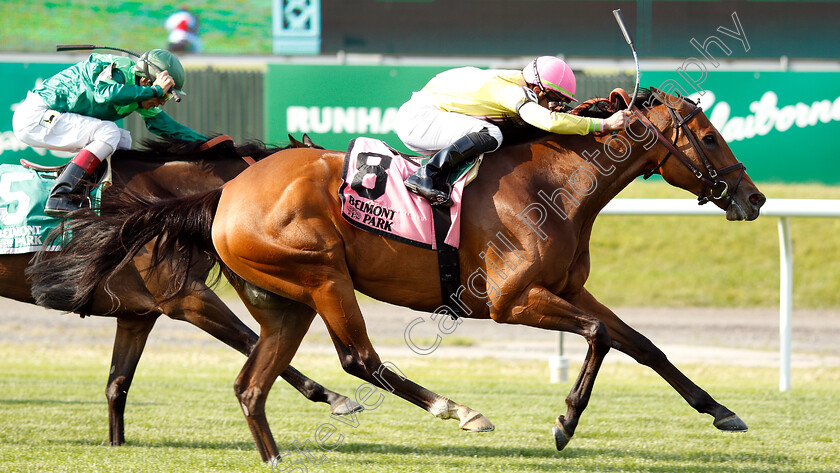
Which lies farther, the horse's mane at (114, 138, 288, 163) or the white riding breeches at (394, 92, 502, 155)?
the horse's mane at (114, 138, 288, 163)

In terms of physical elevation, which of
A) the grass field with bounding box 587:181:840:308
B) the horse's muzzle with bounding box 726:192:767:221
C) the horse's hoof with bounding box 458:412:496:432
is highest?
the horse's muzzle with bounding box 726:192:767:221

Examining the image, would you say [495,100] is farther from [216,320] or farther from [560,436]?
[216,320]

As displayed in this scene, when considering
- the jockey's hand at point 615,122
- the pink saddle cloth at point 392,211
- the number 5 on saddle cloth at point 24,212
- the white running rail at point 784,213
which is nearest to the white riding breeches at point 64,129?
the number 5 on saddle cloth at point 24,212

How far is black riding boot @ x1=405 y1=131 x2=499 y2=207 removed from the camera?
3744 mm

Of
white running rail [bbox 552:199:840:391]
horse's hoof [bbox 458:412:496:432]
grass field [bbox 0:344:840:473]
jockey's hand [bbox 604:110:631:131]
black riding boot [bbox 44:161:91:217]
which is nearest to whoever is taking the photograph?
horse's hoof [bbox 458:412:496:432]

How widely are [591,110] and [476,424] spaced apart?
1439 mm

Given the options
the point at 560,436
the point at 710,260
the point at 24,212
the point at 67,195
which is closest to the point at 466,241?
the point at 560,436

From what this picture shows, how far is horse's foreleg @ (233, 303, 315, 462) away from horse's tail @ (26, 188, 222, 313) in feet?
1.26

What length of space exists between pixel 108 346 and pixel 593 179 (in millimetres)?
6381

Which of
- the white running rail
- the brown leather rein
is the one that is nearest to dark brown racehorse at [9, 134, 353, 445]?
the brown leather rein

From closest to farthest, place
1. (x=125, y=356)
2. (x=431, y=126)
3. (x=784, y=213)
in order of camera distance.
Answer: (x=431, y=126) < (x=125, y=356) < (x=784, y=213)

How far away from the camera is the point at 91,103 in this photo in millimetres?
4566

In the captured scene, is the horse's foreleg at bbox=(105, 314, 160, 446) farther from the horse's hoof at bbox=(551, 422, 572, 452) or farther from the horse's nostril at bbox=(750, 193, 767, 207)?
the horse's nostril at bbox=(750, 193, 767, 207)

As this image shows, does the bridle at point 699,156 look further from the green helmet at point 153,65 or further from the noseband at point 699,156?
the green helmet at point 153,65
